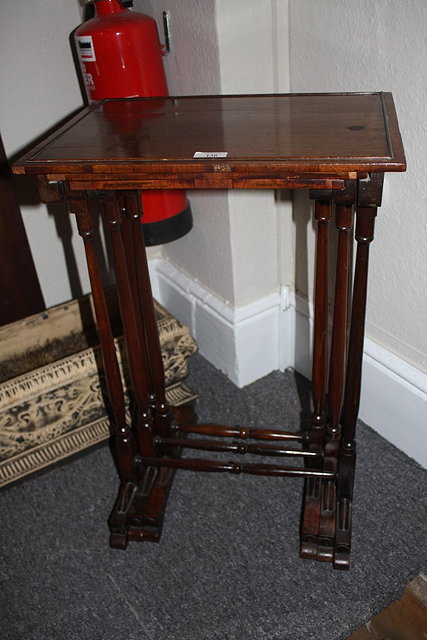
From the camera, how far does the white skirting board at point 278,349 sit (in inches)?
74.5

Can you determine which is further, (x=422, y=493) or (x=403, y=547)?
(x=422, y=493)

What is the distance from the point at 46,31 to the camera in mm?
2002

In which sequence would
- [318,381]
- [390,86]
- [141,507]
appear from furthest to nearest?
[141,507], [318,381], [390,86]

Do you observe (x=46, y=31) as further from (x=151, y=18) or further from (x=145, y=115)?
(x=145, y=115)

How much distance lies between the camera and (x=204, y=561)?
5.74ft

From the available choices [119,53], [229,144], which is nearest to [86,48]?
[119,53]

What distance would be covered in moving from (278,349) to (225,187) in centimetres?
112

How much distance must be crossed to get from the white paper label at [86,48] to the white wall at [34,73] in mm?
280

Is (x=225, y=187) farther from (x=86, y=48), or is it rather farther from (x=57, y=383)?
(x=57, y=383)

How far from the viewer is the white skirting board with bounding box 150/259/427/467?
6.21 ft

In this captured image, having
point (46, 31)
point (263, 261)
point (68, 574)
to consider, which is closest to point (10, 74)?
point (46, 31)

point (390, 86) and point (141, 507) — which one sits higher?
point (390, 86)

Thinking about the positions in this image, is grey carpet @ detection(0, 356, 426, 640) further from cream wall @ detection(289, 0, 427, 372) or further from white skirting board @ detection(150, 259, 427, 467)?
cream wall @ detection(289, 0, 427, 372)

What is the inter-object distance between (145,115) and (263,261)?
723 millimetres
